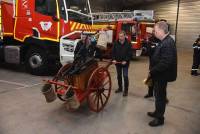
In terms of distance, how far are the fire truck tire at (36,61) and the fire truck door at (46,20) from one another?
1.51 ft

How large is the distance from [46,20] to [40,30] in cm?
36

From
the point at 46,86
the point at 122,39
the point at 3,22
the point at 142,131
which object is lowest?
the point at 142,131

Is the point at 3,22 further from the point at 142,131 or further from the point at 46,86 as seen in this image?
the point at 142,131

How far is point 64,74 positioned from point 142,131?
1.61 metres

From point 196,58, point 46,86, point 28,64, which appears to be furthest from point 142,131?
point 196,58

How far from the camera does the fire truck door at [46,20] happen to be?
7.02m

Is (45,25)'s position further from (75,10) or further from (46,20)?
(75,10)

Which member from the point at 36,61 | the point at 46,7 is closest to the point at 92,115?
the point at 36,61

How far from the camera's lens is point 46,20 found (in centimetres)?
716

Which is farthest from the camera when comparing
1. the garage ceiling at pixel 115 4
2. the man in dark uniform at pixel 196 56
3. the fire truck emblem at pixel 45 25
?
the garage ceiling at pixel 115 4

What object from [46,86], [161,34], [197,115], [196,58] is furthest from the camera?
[196,58]

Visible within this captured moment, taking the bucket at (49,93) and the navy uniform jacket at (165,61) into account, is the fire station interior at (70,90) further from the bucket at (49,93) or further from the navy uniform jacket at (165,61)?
the navy uniform jacket at (165,61)

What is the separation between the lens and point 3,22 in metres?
7.95

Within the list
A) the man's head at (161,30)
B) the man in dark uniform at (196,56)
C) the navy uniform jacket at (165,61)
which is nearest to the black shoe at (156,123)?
the navy uniform jacket at (165,61)
